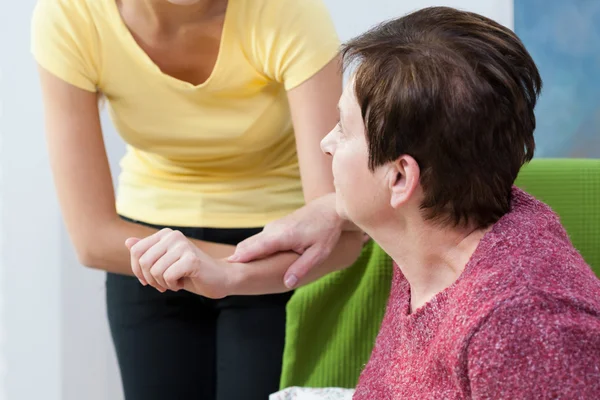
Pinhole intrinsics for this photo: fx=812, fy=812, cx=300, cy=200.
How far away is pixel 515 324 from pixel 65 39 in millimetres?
836

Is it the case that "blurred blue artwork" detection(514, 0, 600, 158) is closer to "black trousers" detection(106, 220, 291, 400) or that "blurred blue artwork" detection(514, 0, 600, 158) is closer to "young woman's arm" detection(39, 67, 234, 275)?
"black trousers" detection(106, 220, 291, 400)

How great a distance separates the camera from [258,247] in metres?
1.22

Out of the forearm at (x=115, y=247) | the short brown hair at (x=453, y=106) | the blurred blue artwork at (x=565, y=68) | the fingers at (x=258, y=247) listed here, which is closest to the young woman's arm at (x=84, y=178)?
the forearm at (x=115, y=247)

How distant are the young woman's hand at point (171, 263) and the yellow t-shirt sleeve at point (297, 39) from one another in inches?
13.0

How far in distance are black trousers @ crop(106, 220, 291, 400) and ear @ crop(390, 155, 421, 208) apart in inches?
20.0

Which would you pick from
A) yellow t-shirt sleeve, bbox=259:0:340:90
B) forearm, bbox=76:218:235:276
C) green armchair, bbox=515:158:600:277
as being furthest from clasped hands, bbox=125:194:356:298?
green armchair, bbox=515:158:600:277

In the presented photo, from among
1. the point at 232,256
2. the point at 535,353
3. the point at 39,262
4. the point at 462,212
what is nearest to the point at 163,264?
the point at 232,256

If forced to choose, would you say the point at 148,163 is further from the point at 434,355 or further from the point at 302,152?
the point at 434,355

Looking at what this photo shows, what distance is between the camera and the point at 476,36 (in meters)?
0.93

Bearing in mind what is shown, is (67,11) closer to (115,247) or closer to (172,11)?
(172,11)

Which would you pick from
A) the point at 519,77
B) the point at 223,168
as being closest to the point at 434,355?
the point at 519,77

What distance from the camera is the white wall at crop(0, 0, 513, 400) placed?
2.11m

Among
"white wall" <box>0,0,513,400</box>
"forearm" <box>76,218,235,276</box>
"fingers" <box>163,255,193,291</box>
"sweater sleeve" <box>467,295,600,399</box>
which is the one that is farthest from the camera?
"white wall" <box>0,0,513,400</box>

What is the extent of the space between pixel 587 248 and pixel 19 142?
1.47 meters
